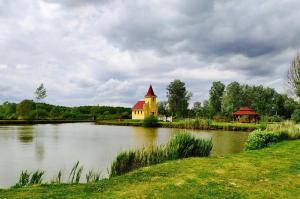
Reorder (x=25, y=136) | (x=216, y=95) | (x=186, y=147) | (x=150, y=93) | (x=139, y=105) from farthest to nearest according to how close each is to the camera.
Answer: (x=216, y=95), (x=139, y=105), (x=150, y=93), (x=25, y=136), (x=186, y=147)

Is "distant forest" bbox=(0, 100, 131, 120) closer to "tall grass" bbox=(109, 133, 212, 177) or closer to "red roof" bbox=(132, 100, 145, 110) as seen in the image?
"red roof" bbox=(132, 100, 145, 110)

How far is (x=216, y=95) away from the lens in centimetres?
7062

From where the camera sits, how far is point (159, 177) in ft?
23.2

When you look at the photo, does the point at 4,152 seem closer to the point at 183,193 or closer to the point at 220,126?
the point at 183,193

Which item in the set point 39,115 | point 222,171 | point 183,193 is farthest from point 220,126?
point 39,115

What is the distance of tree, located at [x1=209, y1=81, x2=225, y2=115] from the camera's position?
2751 inches

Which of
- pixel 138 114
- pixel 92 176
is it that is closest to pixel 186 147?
pixel 92 176

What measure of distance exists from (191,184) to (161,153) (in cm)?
404

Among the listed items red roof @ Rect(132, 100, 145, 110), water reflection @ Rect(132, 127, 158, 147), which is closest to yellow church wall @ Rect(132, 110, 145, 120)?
red roof @ Rect(132, 100, 145, 110)

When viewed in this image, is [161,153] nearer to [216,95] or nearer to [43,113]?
[43,113]

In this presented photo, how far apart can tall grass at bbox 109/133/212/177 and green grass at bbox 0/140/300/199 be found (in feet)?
4.50

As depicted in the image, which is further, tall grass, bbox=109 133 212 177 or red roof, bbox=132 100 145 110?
red roof, bbox=132 100 145 110

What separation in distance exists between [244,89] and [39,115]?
46760 millimetres

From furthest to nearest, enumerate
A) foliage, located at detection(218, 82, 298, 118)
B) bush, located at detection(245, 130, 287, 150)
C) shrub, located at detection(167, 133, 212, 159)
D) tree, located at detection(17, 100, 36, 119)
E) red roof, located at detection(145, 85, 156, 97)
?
red roof, located at detection(145, 85, 156, 97) < foliage, located at detection(218, 82, 298, 118) < tree, located at detection(17, 100, 36, 119) < bush, located at detection(245, 130, 287, 150) < shrub, located at detection(167, 133, 212, 159)
